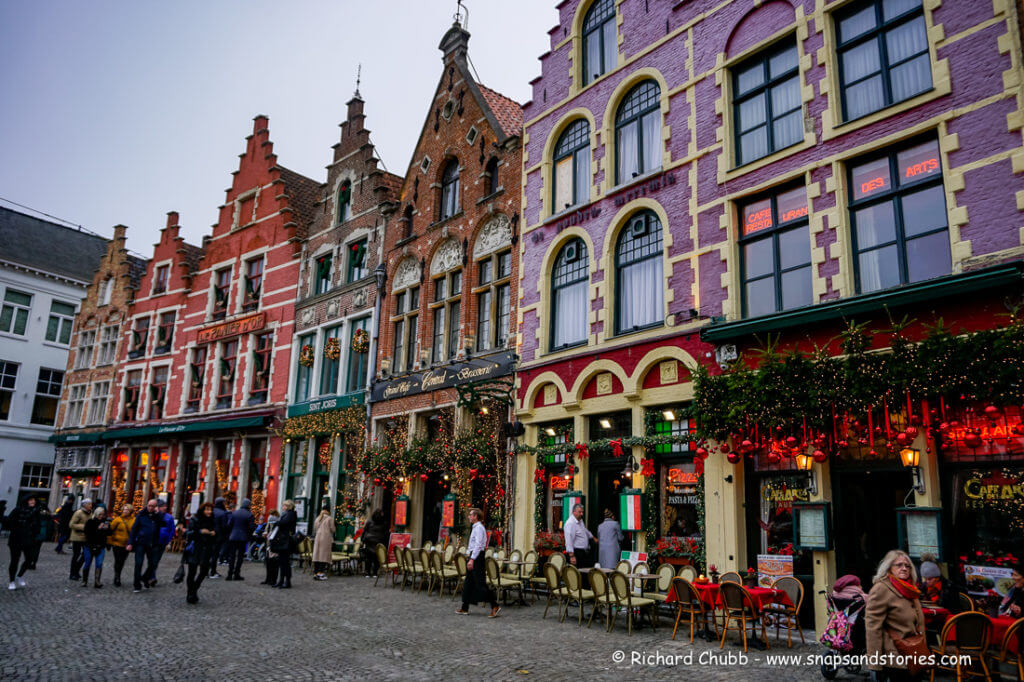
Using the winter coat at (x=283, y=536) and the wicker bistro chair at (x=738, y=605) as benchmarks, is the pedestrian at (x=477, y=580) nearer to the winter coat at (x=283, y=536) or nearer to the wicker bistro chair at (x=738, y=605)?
the wicker bistro chair at (x=738, y=605)

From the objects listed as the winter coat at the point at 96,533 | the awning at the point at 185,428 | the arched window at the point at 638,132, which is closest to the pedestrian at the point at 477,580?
the winter coat at the point at 96,533

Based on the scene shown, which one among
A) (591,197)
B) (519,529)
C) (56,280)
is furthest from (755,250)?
(56,280)

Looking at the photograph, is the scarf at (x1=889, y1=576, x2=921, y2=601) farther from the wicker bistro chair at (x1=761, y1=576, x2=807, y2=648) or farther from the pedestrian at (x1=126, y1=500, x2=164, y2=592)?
the pedestrian at (x1=126, y1=500, x2=164, y2=592)

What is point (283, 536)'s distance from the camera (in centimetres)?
1444

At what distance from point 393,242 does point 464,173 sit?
355cm

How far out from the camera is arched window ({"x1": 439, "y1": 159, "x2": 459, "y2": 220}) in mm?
20267

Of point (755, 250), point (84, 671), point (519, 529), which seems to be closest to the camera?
point (84, 671)

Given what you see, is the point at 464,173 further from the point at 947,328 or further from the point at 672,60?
the point at 947,328

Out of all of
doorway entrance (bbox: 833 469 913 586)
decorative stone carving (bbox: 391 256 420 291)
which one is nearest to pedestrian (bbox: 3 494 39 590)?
decorative stone carving (bbox: 391 256 420 291)

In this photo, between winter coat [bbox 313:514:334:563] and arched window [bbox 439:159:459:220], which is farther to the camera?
arched window [bbox 439:159:459:220]

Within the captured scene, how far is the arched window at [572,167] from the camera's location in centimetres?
1622

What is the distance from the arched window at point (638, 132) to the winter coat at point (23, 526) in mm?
13400

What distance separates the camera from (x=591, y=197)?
1551 centimetres

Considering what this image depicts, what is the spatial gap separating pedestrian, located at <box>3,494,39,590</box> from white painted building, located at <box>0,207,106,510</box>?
2321cm
